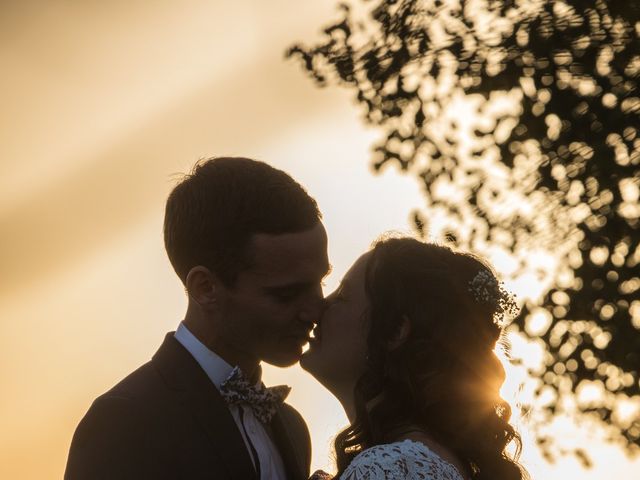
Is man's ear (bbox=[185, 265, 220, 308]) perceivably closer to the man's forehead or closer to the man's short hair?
the man's short hair

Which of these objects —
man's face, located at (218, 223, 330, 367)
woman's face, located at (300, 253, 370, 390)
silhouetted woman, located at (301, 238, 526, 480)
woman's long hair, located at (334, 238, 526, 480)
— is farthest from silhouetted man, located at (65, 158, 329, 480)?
woman's long hair, located at (334, 238, 526, 480)

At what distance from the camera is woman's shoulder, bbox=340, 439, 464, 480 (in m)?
5.48

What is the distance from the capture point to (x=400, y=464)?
553cm

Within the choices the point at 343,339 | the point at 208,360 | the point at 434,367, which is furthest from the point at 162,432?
the point at 434,367

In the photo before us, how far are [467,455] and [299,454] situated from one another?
1.20 metres

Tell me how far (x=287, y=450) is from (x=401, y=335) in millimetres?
950

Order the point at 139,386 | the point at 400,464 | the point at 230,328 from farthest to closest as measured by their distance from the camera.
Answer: the point at 230,328, the point at 139,386, the point at 400,464

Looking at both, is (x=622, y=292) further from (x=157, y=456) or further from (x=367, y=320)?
(x=157, y=456)

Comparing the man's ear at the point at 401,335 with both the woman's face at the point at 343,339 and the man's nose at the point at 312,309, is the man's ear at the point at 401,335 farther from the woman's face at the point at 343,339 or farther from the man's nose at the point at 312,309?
the man's nose at the point at 312,309

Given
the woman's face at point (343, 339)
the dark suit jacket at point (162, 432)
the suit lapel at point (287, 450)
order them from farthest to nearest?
1. the suit lapel at point (287, 450)
2. the woman's face at point (343, 339)
3. the dark suit jacket at point (162, 432)

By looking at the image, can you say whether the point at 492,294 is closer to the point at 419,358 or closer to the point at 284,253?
the point at 419,358

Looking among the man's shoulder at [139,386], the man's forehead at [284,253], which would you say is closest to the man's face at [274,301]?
the man's forehead at [284,253]

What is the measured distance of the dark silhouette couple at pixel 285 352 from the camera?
5.84 metres

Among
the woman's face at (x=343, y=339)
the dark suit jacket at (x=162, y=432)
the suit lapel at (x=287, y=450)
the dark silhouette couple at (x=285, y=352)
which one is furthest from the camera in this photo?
the suit lapel at (x=287, y=450)
